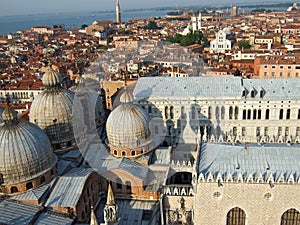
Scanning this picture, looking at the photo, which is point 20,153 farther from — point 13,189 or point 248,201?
point 248,201

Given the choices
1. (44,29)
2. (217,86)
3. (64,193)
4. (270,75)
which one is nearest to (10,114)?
(64,193)

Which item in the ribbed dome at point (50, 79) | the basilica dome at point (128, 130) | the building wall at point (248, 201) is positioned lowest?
the building wall at point (248, 201)

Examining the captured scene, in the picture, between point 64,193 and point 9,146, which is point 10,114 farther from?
point 64,193

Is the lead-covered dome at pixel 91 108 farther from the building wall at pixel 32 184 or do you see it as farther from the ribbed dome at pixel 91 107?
the building wall at pixel 32 184

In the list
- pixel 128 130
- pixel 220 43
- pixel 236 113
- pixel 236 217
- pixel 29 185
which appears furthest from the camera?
pixel 220 43

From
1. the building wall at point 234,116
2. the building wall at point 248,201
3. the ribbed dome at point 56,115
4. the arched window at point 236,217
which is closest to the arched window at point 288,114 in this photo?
the building wall at point 234,116

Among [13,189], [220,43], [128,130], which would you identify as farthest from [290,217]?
[220,43]
